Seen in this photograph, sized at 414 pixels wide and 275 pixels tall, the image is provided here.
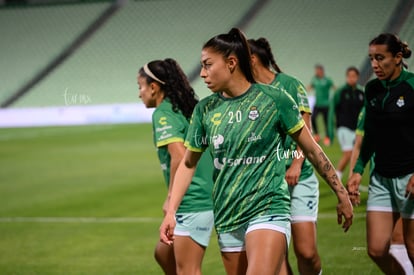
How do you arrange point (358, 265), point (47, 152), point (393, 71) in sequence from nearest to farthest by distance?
point (393, 71)
point (358, 265)
point (47, 152)

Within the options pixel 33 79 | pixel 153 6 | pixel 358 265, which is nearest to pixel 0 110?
pixel 33 79

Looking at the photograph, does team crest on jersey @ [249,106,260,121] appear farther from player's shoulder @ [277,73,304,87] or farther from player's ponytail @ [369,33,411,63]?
player's ponytail @ [369,33,411,63]

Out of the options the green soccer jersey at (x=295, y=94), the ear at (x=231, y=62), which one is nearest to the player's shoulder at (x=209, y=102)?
the ear at (x=231, y=62)

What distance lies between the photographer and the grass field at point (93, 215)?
8.67m

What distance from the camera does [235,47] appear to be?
4.94 m

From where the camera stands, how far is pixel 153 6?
29.8 metres

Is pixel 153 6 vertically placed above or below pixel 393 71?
below

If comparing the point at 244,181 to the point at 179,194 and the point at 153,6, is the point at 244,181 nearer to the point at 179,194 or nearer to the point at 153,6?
the point at 179,194

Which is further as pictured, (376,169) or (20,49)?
Result: (20,49)

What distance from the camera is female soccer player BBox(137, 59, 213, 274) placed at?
5.84 metres

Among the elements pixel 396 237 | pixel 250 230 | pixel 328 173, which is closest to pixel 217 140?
pixel 250 230

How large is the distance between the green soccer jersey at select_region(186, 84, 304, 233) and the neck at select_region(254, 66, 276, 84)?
1613 millimetres

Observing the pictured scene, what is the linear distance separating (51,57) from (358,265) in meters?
23.4

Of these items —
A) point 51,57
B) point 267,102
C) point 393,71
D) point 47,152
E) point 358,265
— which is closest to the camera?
point 267,102
